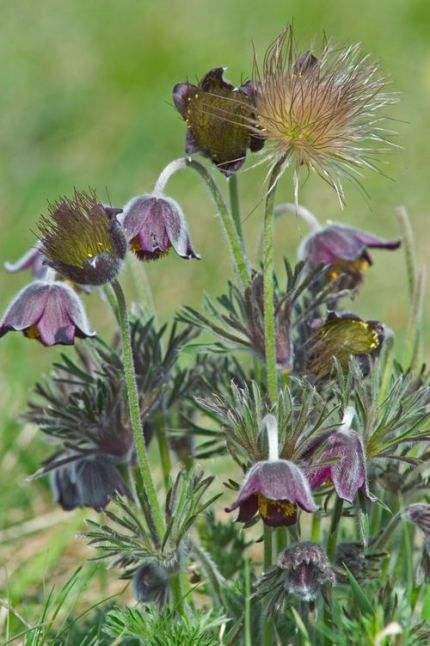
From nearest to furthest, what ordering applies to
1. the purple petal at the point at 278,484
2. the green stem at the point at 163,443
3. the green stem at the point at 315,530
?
the purple petal at the point at 278,484 → the green stem at the point at 315,530 → the green stem at the point at 163,443

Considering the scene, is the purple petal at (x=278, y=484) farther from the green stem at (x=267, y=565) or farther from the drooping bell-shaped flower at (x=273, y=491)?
the green stem at (x=267, y=565)

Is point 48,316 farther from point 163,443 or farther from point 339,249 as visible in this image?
point 339,249

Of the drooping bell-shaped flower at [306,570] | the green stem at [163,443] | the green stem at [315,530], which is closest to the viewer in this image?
the drooping bell-shaped flower at [306,570]

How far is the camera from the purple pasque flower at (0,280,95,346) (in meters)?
2.06

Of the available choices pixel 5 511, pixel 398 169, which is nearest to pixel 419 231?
pixel 398 169

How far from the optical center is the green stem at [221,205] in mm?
2107

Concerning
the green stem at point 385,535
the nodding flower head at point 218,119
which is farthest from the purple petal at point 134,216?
the green stem at point 385,535

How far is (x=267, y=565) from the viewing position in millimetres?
2176

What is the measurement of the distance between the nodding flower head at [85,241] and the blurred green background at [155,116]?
70.4 inches

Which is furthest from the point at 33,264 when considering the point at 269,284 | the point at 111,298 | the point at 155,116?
the point at 155,116

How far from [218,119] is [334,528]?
28.5 inches

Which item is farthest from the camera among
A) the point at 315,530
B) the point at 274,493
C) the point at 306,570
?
the point at 315,530

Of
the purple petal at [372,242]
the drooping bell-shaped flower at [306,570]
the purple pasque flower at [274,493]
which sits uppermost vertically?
the purple petal at [372,242]

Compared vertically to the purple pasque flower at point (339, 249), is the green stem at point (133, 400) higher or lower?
lower
